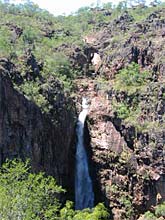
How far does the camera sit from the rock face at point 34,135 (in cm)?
2945

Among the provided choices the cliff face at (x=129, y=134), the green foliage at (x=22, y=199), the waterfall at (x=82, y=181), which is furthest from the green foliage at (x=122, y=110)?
the green foliage at (x=22, y=199)

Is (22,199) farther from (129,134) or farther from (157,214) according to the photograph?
(129,134)

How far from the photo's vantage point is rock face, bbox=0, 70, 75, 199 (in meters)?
29.5

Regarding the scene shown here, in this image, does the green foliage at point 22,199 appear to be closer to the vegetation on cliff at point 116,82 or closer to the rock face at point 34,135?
the vegetation on cliff at point 116,82

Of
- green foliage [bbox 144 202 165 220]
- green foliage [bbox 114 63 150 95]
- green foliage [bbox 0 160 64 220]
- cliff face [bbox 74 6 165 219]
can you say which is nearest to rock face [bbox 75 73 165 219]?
cliff face [bbox 74 6 165 219]

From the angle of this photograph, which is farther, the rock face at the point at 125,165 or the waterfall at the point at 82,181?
the waterfall at the point at 82,181

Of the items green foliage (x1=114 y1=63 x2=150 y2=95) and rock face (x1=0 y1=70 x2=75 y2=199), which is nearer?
rock face (x1=0 y1=70 x2=75 y2=199)

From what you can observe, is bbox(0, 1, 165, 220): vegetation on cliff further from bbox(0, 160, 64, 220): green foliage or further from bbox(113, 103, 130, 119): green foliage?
bbox(0, 160, 64, 220): green foliage

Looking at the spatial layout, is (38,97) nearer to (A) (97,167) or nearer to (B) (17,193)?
(A) (97,167)

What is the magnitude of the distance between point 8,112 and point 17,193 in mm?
11589

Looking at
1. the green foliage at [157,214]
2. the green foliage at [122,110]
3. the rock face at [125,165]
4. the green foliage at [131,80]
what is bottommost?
the green foliage at [157,214]

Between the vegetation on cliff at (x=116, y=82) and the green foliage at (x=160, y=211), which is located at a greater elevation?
the vegetation on cliff at (x=116, y=82)

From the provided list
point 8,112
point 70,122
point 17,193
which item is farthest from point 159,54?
point 17,193

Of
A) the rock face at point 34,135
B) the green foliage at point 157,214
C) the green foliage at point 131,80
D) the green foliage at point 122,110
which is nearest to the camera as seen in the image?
the rock face at point 34,135
